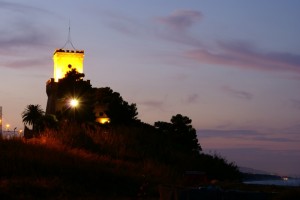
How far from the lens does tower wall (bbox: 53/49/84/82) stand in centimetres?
10391

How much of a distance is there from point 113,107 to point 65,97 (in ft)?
37.9

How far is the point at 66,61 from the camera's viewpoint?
343 feet

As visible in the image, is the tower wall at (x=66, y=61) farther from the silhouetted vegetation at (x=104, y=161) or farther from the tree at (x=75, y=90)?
the silhouetted vegetation at (x=104, y=161)

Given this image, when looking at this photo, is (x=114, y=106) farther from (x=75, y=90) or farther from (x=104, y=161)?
(x=104, y=161)

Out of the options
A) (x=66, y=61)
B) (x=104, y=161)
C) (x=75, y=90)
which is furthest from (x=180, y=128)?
(x=104, y=161)

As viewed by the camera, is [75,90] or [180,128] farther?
[75,90]

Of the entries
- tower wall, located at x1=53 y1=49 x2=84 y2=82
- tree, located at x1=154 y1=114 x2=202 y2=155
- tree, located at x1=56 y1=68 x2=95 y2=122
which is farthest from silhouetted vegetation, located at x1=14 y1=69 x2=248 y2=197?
tower wall, located at x1=53 y1=49 x2=84 y2=82

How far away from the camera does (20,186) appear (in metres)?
20.6

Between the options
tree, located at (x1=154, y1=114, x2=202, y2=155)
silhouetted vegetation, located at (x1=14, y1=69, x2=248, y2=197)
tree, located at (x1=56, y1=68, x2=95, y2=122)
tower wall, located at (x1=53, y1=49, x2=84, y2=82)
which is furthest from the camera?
tower wall, located at (x1=53, y1=49, x2=84, y2=82)

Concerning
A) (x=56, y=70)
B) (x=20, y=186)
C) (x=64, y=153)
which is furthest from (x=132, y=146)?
(x=56, y=70)

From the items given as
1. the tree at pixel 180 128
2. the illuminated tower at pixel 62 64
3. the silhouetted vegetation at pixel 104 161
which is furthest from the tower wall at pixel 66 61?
the silhouetted vegetation at pixel 104 161

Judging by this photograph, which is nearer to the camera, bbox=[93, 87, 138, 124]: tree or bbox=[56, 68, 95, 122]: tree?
bbox=[93, 87, 138, 124]: tree

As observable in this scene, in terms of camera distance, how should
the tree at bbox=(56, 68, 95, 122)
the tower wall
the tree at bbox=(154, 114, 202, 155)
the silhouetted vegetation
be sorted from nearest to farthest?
the silhouetted vegetation, the tree at bbox=(154, 114, 202, 155), the tree at bbox=(56, 68, 95, 122), the tower wall

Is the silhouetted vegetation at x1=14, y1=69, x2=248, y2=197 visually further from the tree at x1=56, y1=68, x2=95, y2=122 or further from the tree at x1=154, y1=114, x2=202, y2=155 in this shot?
the tree at x1=56, y1=68, x2=95, y2=122
